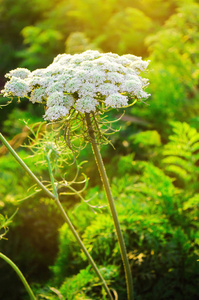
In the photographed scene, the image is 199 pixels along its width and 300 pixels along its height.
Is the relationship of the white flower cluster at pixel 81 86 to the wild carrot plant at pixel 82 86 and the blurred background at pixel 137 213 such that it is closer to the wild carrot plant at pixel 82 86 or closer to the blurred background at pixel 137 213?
the wild carrot plant at pixel 82 86

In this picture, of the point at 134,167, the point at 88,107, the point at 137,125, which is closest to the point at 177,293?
the point at 134,167

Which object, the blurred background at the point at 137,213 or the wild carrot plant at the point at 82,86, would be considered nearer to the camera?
the wild carrot plant at the point at 82,86

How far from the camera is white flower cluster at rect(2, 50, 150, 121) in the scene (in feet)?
2.89

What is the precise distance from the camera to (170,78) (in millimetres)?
3707

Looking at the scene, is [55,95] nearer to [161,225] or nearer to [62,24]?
[161,225]

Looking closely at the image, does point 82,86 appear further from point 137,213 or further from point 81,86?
point 137,213

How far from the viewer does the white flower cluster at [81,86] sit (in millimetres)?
881

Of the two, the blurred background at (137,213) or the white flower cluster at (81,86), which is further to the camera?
the blurred background at (137,213)

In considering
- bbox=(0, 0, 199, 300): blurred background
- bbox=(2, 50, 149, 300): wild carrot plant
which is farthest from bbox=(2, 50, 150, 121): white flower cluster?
bbox=(0, 0, 199, 300): blurred background

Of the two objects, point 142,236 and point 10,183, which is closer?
point 142,236

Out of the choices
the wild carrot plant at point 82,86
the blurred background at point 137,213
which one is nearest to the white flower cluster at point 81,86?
the wild carrot plant at point 82,86

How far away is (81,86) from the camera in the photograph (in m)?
0.92

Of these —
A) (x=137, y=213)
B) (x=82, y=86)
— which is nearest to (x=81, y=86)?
(x=82, y=86)

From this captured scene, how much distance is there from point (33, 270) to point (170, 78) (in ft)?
9.14
